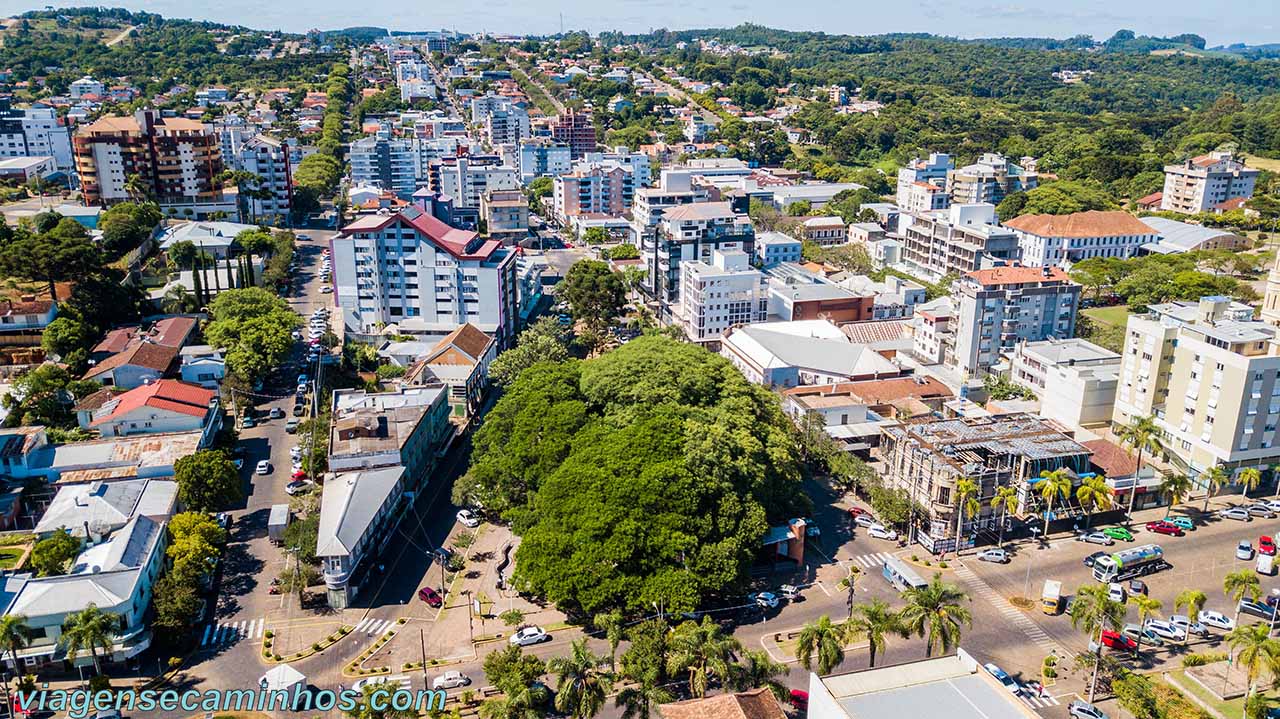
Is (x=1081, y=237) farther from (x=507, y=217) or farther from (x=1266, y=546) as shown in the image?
(x=507, y=217)

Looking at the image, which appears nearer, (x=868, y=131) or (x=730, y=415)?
(x=730, y=415)

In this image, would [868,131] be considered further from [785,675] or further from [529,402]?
[785,675]

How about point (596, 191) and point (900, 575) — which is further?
point (596, 191)

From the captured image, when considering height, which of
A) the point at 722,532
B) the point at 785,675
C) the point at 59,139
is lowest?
the point at 785,675

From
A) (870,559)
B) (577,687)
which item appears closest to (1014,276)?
(870,559)

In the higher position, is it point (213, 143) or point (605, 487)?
point (213, 143)

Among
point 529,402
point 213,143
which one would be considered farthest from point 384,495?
point 213,143

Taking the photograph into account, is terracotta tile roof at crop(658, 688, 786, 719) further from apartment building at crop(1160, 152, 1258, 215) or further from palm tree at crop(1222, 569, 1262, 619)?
apartment building at crop(1160, 152, 1258, 215)
